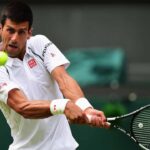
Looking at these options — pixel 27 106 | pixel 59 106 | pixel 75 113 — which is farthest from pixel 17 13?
pixel 75 113

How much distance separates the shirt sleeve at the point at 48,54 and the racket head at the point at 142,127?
742mm

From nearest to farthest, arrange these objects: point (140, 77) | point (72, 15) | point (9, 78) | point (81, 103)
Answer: point (81, 103)
point (9, 78)
point (140, 77)
point (72, 15)

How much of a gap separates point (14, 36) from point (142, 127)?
1.28 metres

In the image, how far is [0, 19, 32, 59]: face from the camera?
6074 millimetres

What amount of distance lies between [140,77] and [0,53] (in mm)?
10046

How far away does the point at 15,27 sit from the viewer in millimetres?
6082

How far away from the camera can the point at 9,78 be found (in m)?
6.16

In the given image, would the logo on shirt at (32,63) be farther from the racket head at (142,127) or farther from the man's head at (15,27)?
the racket head at (142,127)

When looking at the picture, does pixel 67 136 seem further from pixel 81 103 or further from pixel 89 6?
pixel 89 6

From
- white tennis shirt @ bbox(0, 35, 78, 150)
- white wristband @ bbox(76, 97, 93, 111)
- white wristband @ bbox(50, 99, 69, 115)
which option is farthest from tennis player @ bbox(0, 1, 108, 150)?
white wristband @ bbox(50, 99, 69, 115)

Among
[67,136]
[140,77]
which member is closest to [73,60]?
[140,77]

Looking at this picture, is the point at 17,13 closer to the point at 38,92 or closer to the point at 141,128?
the point at 38,92

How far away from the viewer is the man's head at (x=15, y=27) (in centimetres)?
608

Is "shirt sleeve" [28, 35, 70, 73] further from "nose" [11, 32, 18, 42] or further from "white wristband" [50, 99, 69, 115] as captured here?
"white wristband" [50, 99, 69, 115]
